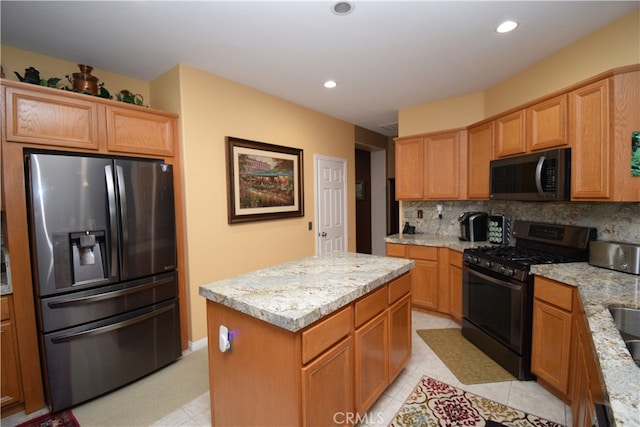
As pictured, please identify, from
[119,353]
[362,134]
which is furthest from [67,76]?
[362,134]

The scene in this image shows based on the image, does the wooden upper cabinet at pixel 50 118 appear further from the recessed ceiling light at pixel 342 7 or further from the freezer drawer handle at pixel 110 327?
the recessed ceiling light at pixel 342 7

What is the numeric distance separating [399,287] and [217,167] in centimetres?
209

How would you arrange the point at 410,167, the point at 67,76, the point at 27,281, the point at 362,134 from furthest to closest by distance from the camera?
1. the point at 362,134
2. the point at 410,167
3. the point at 67,76
4. the point at 27,281

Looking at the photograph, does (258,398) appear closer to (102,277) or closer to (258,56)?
(102,277)

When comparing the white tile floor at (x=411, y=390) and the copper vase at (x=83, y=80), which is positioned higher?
the copper vase at (x=83, y=80)

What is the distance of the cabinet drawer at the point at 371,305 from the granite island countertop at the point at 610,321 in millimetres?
989

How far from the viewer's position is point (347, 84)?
320 centimetres

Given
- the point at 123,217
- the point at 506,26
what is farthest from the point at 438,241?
the point at 123,217

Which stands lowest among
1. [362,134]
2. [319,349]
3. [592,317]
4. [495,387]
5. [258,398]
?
[495,387]

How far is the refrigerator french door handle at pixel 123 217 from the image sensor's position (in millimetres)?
2154

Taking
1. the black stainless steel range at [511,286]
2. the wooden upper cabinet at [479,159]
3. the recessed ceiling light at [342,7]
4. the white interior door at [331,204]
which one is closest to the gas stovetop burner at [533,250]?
the black stainless steel range at [511,286]

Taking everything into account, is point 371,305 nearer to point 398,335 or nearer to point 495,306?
point 398,335

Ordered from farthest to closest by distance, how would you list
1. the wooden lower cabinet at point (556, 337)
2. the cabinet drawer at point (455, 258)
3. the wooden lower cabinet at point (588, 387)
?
1. the cabinet drawer at point (455, 258)
2. the wooden lower cabinet at point (556, 337)
3. the wooden lower cabinet at point (588, 387)

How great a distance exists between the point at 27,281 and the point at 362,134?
185 inches
